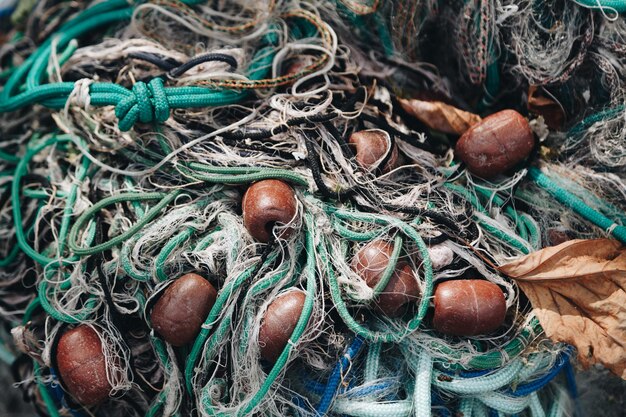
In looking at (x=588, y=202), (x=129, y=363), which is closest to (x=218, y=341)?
(x=129, y=363)

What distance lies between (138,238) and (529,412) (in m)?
1.66

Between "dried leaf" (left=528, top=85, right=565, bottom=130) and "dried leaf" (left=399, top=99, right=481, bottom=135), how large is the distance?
0.77 feet

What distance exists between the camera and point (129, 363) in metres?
2.03

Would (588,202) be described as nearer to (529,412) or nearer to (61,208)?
(529,412)

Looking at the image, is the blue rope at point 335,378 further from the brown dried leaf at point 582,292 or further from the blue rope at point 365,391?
the brown dried leaf at point 582,292

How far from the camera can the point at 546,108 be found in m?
2.25

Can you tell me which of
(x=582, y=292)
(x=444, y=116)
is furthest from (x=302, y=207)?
(x=582, y=292)

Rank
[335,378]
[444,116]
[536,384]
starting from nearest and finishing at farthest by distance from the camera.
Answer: [335,378]
[536,384]
[444,116]

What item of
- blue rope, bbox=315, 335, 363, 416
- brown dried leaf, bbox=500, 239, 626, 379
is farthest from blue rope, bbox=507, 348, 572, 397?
blue rope, bbox=315, 335, 363, 416

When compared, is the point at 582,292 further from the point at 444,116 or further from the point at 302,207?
the point at 302,207

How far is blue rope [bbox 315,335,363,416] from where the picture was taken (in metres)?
1.94

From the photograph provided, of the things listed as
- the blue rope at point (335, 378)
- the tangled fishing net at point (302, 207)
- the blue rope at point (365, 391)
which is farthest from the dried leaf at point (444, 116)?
the blue rope at point (365, 391)

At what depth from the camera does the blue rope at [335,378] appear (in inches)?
76.4

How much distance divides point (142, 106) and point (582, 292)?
69.3 inches
